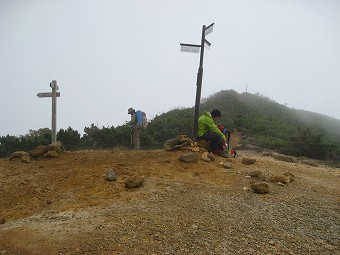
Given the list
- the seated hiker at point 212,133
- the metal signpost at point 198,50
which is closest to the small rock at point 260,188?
the seated hiker at point 212,133

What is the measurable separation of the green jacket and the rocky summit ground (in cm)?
96

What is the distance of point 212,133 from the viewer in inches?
316

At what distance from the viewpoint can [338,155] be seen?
13812mm

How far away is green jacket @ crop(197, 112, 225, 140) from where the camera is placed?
317 inches

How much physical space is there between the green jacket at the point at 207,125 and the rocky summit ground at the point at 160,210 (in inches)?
37.8

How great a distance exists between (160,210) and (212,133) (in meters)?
3.75

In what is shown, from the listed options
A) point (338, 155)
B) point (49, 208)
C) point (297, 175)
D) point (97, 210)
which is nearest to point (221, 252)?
point (97, 210)

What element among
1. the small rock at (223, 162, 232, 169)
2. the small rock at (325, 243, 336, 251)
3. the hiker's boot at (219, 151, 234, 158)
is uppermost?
the hiker's boot at (219, 151, 234, 158)

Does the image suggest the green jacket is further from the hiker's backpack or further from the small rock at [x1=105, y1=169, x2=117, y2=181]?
→ the small rock at [x1=105, y1=169, x2=117, y2=181]

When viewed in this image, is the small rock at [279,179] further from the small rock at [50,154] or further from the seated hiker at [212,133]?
the small rock at [50,154]

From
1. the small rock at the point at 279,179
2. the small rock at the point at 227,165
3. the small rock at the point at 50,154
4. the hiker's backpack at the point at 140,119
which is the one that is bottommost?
the small rock at the point at 50,154

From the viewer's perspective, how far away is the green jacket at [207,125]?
317 inches

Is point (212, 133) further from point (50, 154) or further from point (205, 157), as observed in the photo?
point (50, 154)

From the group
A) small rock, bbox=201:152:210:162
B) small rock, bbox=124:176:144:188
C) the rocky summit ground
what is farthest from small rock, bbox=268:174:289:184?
small rock, bbox=124:176:144:188
